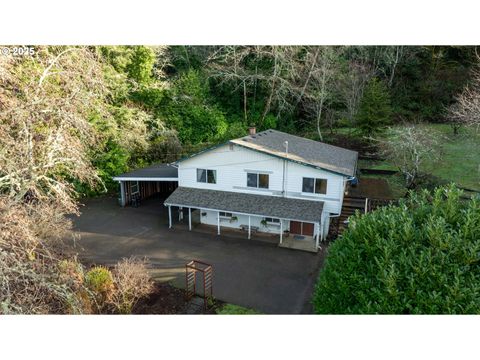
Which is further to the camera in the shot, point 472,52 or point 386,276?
point 472,52

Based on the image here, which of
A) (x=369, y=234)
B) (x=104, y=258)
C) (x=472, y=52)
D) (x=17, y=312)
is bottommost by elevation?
(x=104, y=258)

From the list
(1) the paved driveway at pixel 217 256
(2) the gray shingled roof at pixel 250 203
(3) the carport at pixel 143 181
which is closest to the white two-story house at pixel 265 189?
(2) the gray shingled roof at pixel 250 203

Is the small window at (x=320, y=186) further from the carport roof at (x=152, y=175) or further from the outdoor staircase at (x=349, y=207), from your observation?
the carport roof at (x=152, y=175)

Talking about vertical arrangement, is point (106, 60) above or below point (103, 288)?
above

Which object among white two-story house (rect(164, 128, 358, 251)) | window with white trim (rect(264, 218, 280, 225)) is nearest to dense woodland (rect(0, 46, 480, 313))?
white two-story house (rect(164, 128, 358, 251))

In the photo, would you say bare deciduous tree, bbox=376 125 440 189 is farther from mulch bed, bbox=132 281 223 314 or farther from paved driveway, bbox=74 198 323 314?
mulch bed, bbox=132 281 223 314

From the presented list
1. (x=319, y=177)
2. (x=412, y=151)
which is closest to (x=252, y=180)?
(x=319, y=177)

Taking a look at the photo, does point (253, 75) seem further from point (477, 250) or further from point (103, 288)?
point (477, 250)

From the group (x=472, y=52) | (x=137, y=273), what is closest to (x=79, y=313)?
(x=137, y=273)
